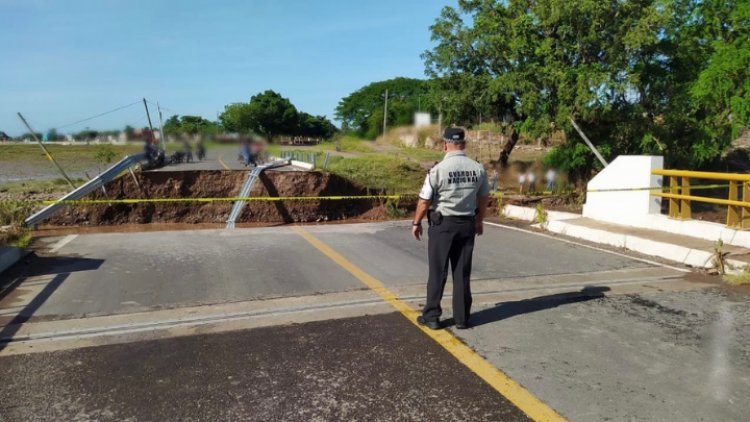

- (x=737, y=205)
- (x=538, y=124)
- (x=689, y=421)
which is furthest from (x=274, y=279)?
(x=538, y=124)

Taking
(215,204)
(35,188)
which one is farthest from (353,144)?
(35,188)

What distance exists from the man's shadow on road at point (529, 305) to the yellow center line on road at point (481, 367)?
0.39m

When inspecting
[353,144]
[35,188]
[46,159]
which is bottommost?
[35,188]

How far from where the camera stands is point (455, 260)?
16.9 ft

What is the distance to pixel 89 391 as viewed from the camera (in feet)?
12.6

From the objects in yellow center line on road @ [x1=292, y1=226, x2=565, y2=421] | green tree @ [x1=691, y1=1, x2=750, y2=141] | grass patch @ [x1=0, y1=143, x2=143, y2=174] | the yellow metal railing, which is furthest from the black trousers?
grass patch @ [x1=0, y1=143, x2=143, y2=174]

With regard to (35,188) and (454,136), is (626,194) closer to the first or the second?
(454,136)

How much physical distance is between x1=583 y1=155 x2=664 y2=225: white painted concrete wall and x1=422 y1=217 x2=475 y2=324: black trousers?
6.78m

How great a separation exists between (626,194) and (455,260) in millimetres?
7202

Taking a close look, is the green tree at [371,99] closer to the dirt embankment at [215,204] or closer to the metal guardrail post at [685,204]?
the dirt embankment at [215,204]

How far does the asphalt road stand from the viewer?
365 centimetres

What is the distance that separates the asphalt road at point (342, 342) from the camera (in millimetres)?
3650

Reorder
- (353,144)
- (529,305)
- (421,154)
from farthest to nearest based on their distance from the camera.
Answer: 1. (421,154)
2. (353,144)
3. (529,305)

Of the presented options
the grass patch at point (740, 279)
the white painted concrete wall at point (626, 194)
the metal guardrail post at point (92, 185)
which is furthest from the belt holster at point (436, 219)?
the metal guardrail post at point (92, 185)
